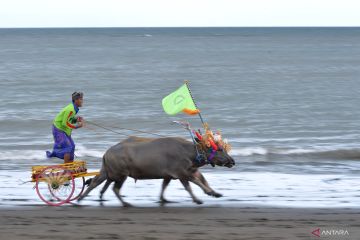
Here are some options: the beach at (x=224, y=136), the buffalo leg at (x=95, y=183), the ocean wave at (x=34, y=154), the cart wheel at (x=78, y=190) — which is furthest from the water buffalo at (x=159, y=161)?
the ocean wave at (x=34, y=154)

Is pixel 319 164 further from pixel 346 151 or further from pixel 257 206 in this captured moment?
pixel 257 206

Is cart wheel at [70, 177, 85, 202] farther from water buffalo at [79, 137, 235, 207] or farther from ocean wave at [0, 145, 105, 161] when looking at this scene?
ocean wave at [0, 145, 105, 161]

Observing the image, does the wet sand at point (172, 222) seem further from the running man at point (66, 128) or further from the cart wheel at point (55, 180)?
the running man at point (66, 128)

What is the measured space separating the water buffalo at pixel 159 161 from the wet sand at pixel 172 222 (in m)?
0.62

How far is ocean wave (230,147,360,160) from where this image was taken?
74.1 feet

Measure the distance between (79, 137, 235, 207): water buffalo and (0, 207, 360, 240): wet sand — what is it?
0.62 metres

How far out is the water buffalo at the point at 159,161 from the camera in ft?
44.8

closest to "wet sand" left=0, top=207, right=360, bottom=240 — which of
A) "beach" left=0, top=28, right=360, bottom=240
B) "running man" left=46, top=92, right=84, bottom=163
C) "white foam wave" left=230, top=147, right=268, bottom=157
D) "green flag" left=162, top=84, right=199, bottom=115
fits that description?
"beach" left=0, top=28, right=360, bottom=240

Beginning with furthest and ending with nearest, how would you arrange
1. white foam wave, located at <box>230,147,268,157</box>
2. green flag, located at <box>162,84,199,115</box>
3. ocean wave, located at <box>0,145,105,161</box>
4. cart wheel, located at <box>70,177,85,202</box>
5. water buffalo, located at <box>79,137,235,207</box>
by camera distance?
1. white foam wave, located at <box>230,147,268,157</box>
2. ocean wave, located at <box>0,145,105,161</box>
3. cart wheel, located at <box>70,177,85,202</box>
4. green flag, located at <box>162,84,199,115</box>
5. water buffalo, located at <box>79,137,235,207</box>

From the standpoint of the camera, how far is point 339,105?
4047cm

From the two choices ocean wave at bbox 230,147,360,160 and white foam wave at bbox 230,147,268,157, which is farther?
white foam wave at bbox 230,147,268,157

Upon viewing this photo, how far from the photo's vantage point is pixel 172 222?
1205 cm

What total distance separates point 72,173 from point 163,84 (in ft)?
140

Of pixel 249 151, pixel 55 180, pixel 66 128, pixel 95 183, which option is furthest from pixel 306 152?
pixel 55 180
